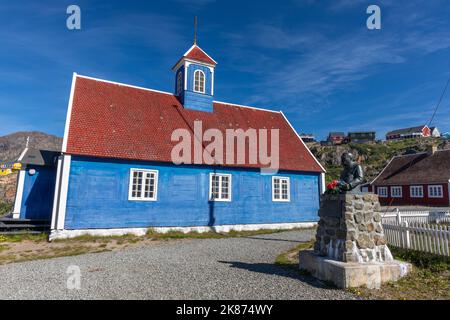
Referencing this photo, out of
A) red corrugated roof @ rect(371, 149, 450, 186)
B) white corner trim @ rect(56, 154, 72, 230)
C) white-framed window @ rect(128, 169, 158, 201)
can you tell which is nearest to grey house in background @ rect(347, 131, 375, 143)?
red corrugated roof @ rect(371, 149, 450, 186)

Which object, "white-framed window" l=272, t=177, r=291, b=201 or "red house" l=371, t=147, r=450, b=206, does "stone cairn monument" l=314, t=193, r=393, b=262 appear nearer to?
"white-framed window" l=272, t=177, r=291, b=201

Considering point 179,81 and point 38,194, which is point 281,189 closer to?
point 179,81

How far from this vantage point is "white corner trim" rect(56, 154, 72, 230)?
12586 millimetres

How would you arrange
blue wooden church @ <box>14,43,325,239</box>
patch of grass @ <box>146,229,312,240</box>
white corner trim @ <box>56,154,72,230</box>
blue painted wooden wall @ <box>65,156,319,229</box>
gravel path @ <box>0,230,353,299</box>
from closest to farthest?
1. gravel path @ <box>0,230,353,299</box>
2. white corner trim @ <box>56,154,72,230</box>
3. blue painted wooden wall @ <box>65,156,319,229</box>
4. blue wooden church @ <box>14,43,325,239</box>
5. patch of grass @ <box>146,229,312,240</box>

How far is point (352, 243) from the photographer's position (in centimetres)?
665

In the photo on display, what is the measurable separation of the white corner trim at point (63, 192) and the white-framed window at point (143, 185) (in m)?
2.84

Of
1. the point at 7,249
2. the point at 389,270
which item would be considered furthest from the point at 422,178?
the point at 7,249

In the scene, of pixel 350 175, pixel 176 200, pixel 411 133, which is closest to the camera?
pixel 350 175

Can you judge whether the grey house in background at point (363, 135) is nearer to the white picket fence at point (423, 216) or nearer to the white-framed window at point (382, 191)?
the white-framed window at point (382, 191)

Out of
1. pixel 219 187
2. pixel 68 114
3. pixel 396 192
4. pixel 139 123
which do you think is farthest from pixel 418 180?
pixel 68 114

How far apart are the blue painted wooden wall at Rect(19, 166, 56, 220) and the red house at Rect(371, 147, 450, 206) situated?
32.6 meters

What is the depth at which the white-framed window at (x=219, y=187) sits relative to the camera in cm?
1625

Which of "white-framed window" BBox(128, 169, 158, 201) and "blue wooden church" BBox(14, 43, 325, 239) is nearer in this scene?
"blue wooden church" BBox(14, 43, 325, 239)

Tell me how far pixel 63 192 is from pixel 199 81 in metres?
11.2
